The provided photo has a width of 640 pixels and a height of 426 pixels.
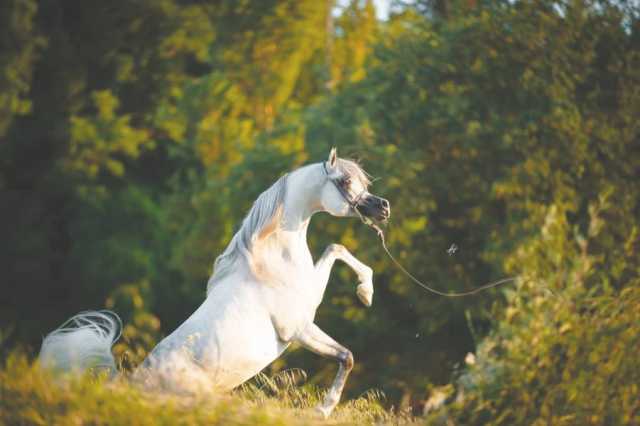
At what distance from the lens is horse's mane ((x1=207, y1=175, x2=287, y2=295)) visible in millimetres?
7203

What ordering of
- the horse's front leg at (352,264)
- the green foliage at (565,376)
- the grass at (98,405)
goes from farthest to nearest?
the horse's front leg at (352,264) < the green foliage at (565,376) < the grass at (98,405)

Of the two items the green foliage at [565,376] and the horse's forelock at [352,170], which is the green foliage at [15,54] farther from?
the green foliage at [565,376]

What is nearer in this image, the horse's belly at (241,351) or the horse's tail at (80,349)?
the horse's belly at (241,351)

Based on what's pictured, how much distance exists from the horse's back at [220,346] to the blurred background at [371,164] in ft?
4.53

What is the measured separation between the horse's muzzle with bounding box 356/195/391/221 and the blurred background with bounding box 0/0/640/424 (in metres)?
1.19

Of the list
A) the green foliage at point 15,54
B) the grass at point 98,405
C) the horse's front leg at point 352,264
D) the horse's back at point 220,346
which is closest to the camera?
the grass at point 98,405

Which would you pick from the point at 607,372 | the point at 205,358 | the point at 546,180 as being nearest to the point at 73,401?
the point at 205,358

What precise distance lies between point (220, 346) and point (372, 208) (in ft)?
4.35

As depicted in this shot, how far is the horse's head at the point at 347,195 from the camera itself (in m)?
7.07

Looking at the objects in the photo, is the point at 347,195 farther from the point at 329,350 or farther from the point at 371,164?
the point at 371,164

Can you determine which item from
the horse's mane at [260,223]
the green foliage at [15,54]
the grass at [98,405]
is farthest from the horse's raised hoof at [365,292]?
the green foliage at [15,54]

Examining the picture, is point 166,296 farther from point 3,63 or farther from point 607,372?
point 607,372

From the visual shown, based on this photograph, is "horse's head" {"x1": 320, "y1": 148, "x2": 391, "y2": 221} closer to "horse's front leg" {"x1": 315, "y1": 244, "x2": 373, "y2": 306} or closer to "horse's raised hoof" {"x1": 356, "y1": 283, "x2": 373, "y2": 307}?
"horse's front leg" {"x1": 315, "y1": 244, "x2": 373, "y2": 306}

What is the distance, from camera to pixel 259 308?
7.04m
